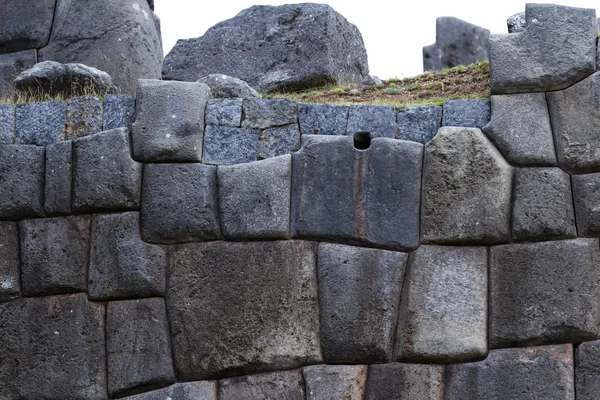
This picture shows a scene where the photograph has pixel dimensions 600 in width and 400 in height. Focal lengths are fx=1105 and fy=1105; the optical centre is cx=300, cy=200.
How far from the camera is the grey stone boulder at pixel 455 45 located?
1388 cm

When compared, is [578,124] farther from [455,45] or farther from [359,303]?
[455,45]

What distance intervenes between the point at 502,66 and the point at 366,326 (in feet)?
6.95

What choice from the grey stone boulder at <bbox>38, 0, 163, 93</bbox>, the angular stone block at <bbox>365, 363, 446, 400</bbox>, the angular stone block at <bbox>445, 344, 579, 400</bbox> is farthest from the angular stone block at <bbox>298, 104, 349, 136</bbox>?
the grey stone boulder at <bbox>38, 0, 163, 93</bbox>

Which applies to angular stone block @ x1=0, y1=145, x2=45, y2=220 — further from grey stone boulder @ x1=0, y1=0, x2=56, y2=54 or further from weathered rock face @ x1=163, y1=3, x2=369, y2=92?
weathered rock face @ x1=163, y1=3, x2=369, y2=92

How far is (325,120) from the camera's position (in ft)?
26.6

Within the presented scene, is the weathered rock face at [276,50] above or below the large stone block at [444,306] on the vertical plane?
above

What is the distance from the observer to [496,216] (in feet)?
25.3

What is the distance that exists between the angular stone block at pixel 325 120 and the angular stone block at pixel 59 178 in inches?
68.5

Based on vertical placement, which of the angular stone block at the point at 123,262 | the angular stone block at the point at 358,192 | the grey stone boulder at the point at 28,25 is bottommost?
the angular stone block at the point at 123,262

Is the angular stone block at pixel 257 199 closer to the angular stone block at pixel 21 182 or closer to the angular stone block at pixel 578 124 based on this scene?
the angular stone block at pixel 21 182

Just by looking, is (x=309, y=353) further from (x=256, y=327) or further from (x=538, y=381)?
(x=538, y=381)

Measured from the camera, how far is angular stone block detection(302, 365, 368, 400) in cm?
765

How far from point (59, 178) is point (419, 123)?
8.75 feet

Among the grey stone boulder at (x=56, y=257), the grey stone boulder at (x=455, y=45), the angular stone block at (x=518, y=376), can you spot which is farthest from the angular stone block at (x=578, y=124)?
the grey stone boulder at (x=455, y=45)
